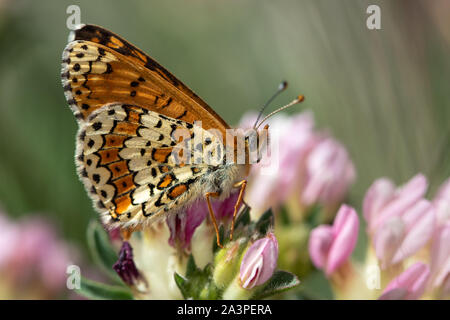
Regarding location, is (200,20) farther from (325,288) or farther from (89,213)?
(325,288)

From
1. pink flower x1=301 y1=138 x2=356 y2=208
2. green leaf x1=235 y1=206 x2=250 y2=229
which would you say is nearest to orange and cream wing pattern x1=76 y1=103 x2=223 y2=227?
green leaf x1=235 y1=206 x2=250 y2=229

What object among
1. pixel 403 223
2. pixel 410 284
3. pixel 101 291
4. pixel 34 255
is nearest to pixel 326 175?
pixel 403 223

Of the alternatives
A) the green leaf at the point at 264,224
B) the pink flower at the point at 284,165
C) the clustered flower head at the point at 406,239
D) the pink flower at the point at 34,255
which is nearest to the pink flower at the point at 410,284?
the clustered flower head at the point at 406,239

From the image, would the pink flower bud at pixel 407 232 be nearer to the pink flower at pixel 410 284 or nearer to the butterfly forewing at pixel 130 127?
the pink flower at pixel 410 284

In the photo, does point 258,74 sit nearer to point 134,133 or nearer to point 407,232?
point 134,133

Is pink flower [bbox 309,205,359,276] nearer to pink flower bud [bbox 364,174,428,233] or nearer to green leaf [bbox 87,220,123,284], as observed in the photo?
pink flower bud [bbox 364,174,428,233]
